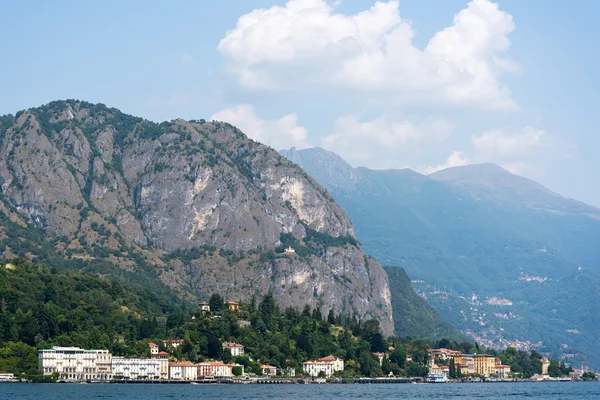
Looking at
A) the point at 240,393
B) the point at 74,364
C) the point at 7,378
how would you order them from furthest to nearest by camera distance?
the point at 74,364 → the point at 7,378 → the point at 240,393

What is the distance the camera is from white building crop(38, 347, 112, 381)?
618 ft

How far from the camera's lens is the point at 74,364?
A: 192 m

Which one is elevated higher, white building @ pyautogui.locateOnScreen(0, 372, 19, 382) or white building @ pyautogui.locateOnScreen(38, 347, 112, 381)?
white building @ pyautogui.locateOnScreen(38, 347, 112, 381)

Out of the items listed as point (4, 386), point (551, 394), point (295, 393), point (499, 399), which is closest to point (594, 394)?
point (551, 394)

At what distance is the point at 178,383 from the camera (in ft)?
649

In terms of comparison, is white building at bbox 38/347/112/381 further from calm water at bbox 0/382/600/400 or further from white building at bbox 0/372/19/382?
calm water at bbox 0/382/600/400

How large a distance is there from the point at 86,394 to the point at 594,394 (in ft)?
304

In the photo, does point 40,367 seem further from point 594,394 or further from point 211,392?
point 594,394

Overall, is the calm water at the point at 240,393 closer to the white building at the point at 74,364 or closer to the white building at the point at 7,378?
the white building at the point at 7,378

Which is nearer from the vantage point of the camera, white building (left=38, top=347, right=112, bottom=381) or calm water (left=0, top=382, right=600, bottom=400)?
calm water (left=0, top=382, right=600, bottom=400)

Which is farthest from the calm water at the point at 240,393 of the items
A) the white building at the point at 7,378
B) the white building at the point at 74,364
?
the white building at the point at 74,364

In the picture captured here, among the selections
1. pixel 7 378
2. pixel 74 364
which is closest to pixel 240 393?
pixel 74 364

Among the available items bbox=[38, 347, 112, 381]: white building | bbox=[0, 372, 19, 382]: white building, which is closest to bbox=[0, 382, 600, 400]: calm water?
bbox=[0, 372, 19, 382]: white building

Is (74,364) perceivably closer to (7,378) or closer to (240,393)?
(7,378)
